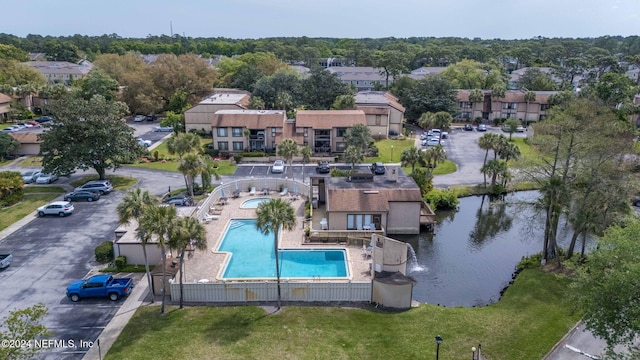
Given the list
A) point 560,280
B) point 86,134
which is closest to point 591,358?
point 560,280

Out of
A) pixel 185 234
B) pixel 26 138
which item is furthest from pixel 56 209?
pixel 26 138

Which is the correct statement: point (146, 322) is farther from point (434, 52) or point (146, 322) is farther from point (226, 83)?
point (434, 52)

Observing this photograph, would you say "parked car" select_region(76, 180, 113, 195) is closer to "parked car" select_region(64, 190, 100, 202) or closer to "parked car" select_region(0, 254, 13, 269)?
"parked car" select_region(64, 190, 100, 202)

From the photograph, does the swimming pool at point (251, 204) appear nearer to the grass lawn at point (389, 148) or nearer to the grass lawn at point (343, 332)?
the grass lawn at point (343, 332)

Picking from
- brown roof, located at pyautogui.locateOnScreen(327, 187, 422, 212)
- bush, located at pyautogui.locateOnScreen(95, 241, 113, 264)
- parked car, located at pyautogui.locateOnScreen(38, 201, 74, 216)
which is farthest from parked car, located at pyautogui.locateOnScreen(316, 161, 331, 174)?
bush, located at pyautogui.locateOnScreen(95, 241, 113, 264)

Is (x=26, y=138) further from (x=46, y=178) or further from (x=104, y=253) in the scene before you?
(x=104, y=253)
